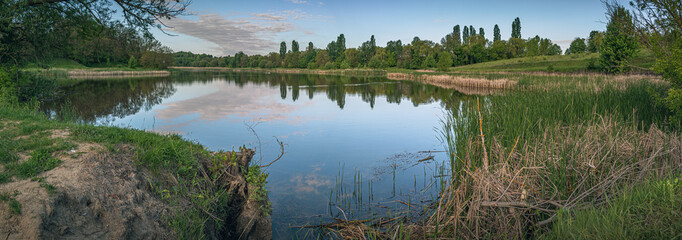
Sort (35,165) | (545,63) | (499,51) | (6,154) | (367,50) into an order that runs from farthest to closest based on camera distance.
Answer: (367,50) < (499,51) < (545,63) < (6,154) < (35,165)

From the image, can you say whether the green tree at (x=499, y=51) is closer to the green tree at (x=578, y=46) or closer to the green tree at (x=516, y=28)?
the green tree at (x=578, y=46)

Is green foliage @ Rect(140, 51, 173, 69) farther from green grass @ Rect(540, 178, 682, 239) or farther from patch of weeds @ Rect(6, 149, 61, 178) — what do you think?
green grass @ Rect(540, 178, 682, 239)

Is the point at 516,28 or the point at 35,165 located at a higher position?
the point at 516,28

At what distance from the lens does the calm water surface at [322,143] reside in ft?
22.2

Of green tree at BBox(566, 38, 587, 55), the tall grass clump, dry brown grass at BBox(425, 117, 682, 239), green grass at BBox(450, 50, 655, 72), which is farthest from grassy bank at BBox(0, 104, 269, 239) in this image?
green tree at BBox(566, 38, 587, 55)

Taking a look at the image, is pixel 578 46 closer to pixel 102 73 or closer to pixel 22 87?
pixel 22 87

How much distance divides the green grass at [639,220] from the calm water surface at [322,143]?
9.16 ft

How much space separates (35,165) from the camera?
4312mm

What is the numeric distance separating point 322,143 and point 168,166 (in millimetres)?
7130

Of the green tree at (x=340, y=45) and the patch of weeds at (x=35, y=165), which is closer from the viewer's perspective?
the patch of weeds at (x=35, y=165)

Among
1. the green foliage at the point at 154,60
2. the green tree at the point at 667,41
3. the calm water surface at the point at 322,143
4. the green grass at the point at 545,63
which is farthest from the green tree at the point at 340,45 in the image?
the green tree at the point at 667,41

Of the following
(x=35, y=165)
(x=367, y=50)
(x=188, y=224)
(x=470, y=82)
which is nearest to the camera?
(x=35, y=165)

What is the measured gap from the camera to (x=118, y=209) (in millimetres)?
4145

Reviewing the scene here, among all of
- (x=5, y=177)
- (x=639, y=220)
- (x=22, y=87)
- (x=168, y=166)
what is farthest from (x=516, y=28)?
(x=5, y=177)
